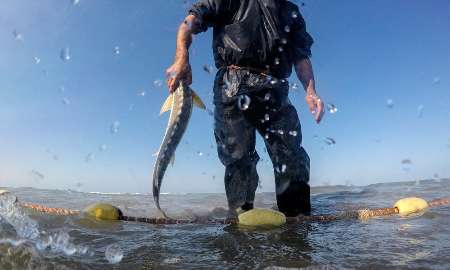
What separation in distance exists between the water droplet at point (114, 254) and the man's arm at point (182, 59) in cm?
163

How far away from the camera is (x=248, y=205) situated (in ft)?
15.9

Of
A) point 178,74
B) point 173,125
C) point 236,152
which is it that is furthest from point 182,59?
point 236,152

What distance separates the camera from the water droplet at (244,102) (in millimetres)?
4664

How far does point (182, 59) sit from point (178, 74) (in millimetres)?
247

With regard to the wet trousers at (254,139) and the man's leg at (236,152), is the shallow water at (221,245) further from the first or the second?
the man's leg at (236,152)

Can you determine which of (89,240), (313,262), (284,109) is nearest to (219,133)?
(284,109)

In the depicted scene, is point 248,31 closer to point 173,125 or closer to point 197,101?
point 197,101

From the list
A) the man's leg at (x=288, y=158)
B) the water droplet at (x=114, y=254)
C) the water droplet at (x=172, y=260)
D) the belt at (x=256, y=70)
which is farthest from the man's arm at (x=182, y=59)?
the water droplet at (x=172, y=260)

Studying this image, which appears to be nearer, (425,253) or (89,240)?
(425,253)

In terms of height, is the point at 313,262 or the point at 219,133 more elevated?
the point at 219,133

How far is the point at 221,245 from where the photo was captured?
120 inches

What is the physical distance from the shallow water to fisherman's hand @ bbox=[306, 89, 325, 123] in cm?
131

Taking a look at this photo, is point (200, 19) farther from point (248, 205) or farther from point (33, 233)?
point (33, 233)

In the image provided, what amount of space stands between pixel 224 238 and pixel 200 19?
265 cm
